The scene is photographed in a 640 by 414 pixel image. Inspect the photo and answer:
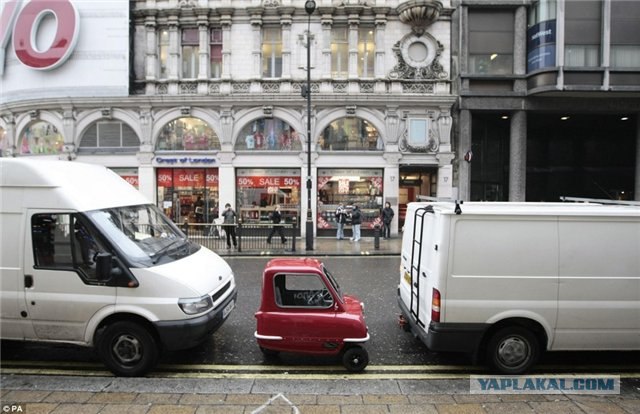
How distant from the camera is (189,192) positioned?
19.1 m

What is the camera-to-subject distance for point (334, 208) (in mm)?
18641

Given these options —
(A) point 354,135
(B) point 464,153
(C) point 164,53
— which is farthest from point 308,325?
(C) point 164,53

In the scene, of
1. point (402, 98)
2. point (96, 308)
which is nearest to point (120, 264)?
point (96, 308)

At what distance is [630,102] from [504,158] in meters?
6.08

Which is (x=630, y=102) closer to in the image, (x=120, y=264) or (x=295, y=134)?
(x=295, y=134)

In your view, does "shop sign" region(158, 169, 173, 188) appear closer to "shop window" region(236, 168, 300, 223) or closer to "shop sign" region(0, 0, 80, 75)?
"shop window" region(236, 168, 300, 223)

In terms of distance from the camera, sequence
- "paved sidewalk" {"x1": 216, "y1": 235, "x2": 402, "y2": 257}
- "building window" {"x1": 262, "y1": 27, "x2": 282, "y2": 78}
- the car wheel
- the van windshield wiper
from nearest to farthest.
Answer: the car wheel → the van windshield wiper → "paved sidewalk" {"x1": 216, "y1": 235, "x2": 402, "y2": 257} → "building window" {"x1": 262, "y1": 27, "x2": 282, "y2": 78}

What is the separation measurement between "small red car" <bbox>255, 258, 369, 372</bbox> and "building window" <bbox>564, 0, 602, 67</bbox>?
18568 millimetres

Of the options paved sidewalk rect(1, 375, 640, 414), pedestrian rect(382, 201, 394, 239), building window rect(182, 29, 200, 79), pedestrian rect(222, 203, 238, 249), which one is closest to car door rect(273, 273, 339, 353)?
paved sidewalk rect(1, 375, 640, 414)

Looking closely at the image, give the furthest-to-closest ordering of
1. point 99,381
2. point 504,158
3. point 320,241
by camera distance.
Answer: point 504,158 → point 320,241 → point 99,381

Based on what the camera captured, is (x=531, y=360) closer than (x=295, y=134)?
Yes

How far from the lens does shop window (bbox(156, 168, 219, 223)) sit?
62.3 feet

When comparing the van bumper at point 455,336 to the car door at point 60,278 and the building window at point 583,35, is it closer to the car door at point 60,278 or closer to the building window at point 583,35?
the car door at point 60,278

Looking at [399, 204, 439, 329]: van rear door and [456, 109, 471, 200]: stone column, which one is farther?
[456, 109, 471, 200]: stone column
